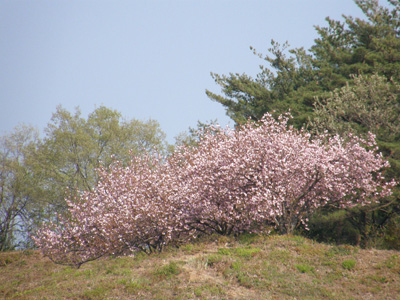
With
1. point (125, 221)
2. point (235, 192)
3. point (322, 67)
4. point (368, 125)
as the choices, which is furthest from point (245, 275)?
point (322, 67)

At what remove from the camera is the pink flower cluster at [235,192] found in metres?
16.4

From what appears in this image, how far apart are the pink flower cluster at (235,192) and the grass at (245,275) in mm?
2021

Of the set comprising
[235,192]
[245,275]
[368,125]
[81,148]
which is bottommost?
[245,275]

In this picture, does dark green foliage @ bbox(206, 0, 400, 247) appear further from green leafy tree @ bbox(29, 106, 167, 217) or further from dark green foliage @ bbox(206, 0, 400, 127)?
green leafy tree @ bbox(29, 106, 167, 217)

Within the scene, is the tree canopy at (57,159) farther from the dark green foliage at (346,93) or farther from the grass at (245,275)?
the grass at (245,275)

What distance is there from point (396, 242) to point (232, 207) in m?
6.82

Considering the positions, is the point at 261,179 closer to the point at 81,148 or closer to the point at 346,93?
the point at 346,93

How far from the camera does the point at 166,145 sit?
42.1 metres

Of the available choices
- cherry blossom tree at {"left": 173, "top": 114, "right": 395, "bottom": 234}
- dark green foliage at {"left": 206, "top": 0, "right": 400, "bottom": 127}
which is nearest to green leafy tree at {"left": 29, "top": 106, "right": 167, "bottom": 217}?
dark green foliage at {"left": 206, "top": 0, "right": 400, "bottom": 127}

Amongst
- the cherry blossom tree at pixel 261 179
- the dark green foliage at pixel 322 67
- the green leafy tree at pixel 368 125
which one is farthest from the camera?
the dark green foliage at pixel 322 67

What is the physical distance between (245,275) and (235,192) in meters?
5.03

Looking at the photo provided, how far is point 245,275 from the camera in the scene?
39.6 feet

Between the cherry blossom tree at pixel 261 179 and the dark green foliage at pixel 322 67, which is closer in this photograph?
the cherry blossom tree at pixel 261 179

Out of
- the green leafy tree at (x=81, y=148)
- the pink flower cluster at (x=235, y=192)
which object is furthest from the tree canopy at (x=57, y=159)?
the pink flower cluster at (x=235, y=192)
